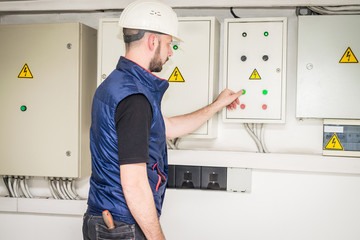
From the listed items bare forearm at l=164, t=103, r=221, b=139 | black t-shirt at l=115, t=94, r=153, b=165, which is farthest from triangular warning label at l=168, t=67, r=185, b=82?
black t-shirt at l=115, t=94, r=153, b=165

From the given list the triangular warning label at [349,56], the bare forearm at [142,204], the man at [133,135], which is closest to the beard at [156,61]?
the man at [133,135]

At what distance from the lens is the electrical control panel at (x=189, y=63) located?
2158mm

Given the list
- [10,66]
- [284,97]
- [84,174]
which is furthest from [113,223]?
[10,66]

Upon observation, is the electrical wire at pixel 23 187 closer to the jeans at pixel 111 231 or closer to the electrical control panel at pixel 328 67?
the jeans at pixel 111 231

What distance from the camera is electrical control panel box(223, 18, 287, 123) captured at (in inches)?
83.6

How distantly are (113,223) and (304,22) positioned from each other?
145 cm

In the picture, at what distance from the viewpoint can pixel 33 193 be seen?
105 inches

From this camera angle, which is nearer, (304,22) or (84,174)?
(304,22)

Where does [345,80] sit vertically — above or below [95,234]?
above

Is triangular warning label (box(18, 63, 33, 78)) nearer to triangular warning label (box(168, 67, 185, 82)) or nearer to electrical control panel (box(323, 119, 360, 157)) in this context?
triangular warning label (box(168, 67, 185, 82))

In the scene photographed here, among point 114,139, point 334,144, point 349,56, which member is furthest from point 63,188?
point 349,56

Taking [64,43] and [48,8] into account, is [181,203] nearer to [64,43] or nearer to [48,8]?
[64,43]

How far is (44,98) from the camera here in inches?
91.7

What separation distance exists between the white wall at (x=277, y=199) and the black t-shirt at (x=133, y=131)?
111cm
